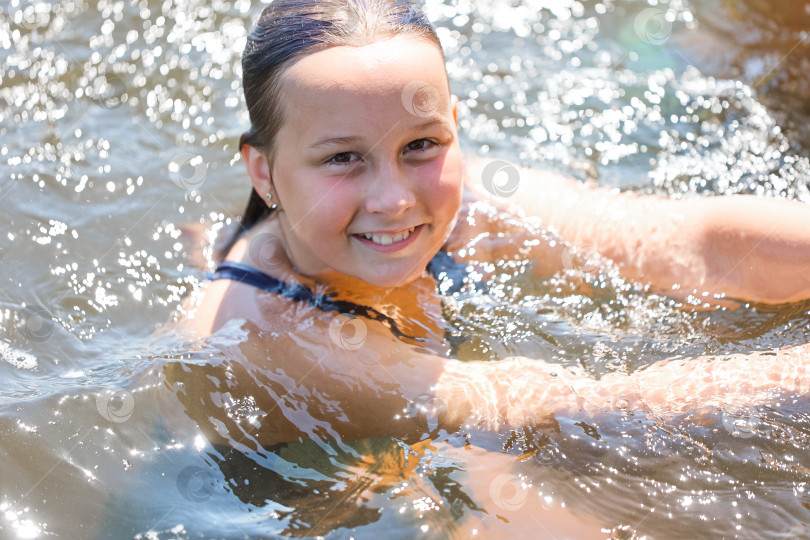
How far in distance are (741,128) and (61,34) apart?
13.0 ft

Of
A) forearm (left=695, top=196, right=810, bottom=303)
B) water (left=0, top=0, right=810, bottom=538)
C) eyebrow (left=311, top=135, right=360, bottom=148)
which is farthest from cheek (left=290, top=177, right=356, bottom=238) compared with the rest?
forearm (left=695, top=196, right=810, bottom=303)

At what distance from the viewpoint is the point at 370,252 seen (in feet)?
8.57

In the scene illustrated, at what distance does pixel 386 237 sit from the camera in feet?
8.55

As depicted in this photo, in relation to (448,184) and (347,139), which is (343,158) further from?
(448,184)

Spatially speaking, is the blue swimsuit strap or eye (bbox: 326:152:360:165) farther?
the blue swimsuit strap

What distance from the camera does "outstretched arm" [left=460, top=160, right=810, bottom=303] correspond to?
2.87 meters

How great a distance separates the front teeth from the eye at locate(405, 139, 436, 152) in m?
0.26

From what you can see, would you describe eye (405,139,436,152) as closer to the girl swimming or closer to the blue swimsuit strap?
the girl swimming

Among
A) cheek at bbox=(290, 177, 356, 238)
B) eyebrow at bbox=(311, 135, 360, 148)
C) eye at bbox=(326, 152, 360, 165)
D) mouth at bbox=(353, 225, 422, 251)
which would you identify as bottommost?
mouth at bbox=(353, 225, 422, 251)

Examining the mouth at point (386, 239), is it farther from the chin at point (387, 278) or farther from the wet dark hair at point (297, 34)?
the wet dark hair at point (297, 34)

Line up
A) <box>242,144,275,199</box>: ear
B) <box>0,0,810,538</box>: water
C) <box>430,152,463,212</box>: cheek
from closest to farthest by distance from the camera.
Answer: <box>0,0,810,538</box>: water → <box>430,152,463,212</box>: cheek → <box>242,144,275,199</box>: ear

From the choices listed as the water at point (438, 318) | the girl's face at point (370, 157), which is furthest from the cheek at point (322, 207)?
the water at point (438, 318)

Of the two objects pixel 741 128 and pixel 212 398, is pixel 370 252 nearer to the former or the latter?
pixel 212 398

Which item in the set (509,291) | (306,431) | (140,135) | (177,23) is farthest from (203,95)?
(306,431)
